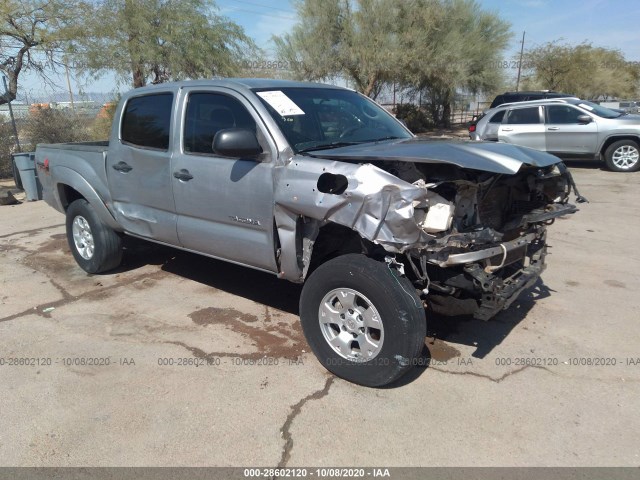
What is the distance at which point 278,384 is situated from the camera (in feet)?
11.3

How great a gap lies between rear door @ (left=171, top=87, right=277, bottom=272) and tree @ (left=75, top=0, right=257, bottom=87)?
11814 millimetres

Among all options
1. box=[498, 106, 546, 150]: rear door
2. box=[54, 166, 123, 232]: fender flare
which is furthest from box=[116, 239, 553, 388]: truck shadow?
box=[498, 106, 546, 150]: rear door

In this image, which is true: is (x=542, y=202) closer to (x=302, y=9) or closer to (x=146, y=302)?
(x=146, y=302)

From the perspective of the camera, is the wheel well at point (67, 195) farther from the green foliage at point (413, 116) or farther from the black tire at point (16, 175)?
the green foliage at point (413, 116)

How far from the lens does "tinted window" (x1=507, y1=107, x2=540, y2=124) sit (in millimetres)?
12953

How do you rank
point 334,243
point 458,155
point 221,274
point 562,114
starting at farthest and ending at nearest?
point 562,114 < point 221,274 < point 334,243 < point 458,155

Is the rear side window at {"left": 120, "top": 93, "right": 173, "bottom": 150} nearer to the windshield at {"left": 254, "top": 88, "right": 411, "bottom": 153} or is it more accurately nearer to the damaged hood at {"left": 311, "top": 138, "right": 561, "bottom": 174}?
the windshield at {"left": 254, "top": 88, "right": 411, "bottom": 153}

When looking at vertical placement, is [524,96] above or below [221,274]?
above

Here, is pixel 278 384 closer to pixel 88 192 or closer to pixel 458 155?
pixel 458 155

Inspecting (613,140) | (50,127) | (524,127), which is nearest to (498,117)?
(524,127)

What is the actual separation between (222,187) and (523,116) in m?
11.4

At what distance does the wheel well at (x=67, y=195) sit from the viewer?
582cm

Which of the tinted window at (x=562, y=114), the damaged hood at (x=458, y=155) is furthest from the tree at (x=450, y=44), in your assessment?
Result: the damaged hood at (x=458, y=155)

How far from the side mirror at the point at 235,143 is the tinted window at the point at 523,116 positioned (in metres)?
11.5
